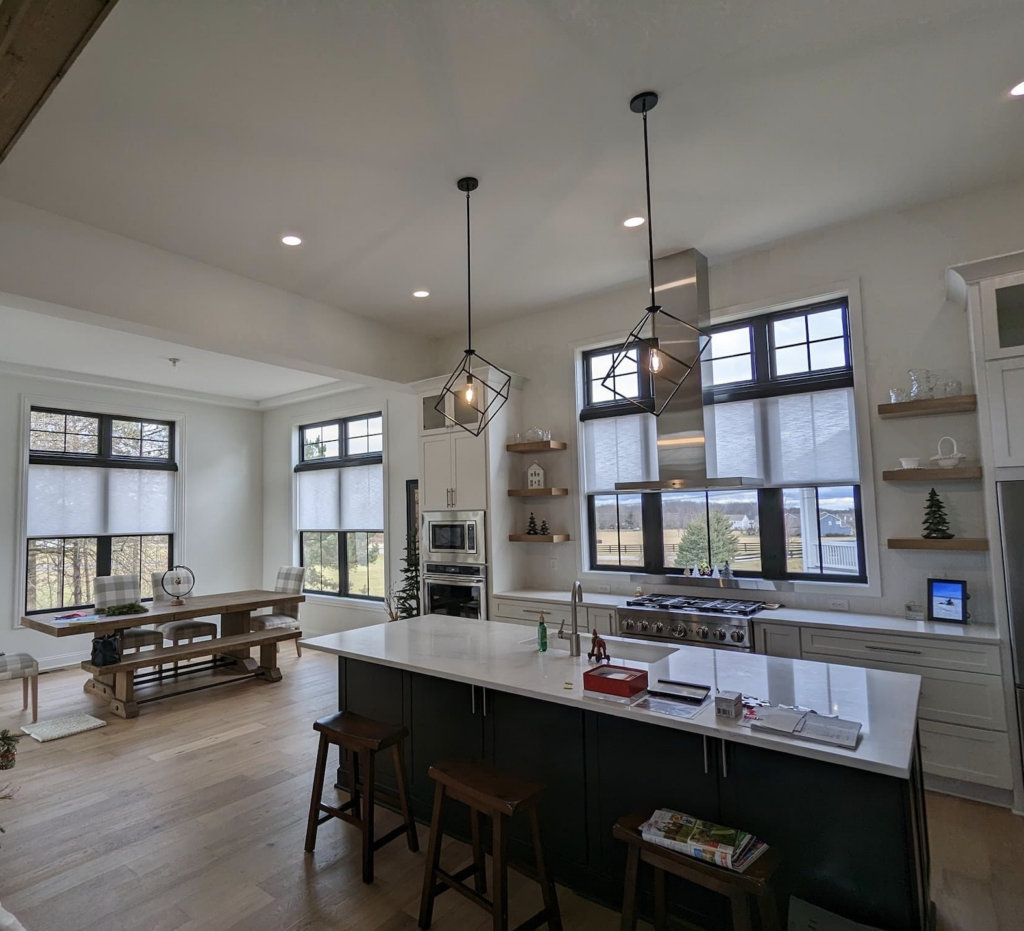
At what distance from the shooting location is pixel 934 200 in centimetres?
353

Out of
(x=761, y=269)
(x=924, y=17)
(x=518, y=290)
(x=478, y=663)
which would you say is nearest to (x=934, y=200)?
(x=761, y=269)

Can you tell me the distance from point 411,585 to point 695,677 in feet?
12.6

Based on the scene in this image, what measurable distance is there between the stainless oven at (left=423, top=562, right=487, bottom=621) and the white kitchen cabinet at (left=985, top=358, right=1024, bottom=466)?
136 inches

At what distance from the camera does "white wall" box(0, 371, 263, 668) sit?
244 inches

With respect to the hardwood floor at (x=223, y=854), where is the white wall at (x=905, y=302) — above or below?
above

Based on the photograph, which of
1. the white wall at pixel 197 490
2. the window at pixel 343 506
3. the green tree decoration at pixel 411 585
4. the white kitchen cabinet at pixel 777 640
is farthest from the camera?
the window at pixel 343 506

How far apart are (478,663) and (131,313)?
3.03 meters

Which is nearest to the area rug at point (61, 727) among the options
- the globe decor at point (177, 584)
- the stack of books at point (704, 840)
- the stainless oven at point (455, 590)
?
the globe decor at point (177, 584)

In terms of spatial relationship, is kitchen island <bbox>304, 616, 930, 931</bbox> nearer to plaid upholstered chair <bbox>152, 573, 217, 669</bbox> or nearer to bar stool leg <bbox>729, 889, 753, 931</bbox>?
bar stool leg <bbox>729, 889, 753, 931</bbox>

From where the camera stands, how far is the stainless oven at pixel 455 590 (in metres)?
4.96

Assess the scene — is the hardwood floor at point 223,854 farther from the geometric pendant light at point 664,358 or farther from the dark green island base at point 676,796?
the geometric pendant light at point 664,358

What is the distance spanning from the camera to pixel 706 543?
4445 mm

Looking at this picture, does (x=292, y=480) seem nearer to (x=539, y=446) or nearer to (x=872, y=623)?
(x=539, y=446)

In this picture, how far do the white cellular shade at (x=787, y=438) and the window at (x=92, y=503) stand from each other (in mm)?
6323
